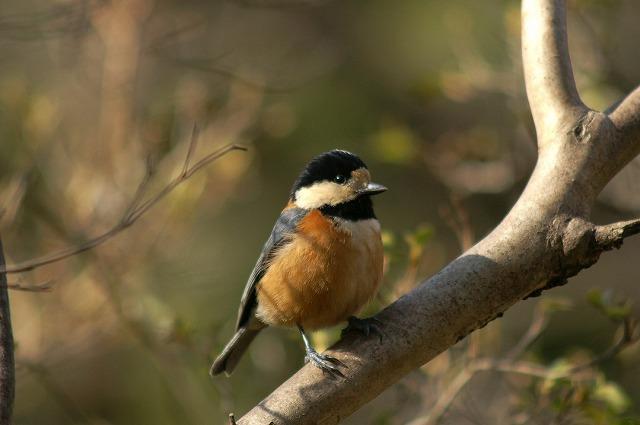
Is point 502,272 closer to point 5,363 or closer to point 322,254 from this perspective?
point 322,254

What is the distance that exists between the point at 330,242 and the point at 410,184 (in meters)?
6.25

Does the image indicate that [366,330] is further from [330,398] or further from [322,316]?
[322,316]

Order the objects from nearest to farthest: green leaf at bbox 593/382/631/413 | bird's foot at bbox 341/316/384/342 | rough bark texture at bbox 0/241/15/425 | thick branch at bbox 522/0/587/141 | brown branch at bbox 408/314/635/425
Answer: rough bark texture at bbox 0/241/15/425 → bird's foot at bbox 341/316/384/342 → thick branch at bbox 522/0/587/141 → green leaf at bbox 593/382/631/413 → brown branch at bbox 408/314/635/425

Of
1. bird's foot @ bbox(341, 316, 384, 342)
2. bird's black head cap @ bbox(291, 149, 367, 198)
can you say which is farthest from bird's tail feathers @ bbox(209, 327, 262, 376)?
bird's foot @ bbox(341, 316, 384, 342)

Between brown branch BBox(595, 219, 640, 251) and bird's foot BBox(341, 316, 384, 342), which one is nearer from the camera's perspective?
brown branch BBox(595, 219, 640, 251)

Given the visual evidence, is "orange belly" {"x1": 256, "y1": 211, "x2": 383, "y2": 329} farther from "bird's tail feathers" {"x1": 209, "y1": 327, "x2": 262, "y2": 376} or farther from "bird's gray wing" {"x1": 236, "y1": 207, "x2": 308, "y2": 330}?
"bird's tail feathers" {"x1": 209, "y1": 327, "x2": 262, "y2": 376}

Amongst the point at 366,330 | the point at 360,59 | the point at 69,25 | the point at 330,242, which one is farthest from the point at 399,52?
the point at 366,330

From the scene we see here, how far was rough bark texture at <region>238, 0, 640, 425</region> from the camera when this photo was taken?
109 inches

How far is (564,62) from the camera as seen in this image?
327 centimetres

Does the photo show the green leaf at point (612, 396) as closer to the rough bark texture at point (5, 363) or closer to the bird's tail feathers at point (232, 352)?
the bird's tail feathers at point (232, 352)

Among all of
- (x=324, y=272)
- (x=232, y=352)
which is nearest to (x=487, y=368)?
(x=324, y=272)

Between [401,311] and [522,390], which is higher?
[401,311]

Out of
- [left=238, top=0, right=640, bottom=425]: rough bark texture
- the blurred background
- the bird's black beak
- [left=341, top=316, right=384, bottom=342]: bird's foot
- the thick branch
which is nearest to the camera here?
[left=238, top=0, right=640, bottom=425]: rough bark texture

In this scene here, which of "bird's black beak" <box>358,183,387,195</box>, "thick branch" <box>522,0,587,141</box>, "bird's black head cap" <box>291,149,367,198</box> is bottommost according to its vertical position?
"bird's black beak" <box>358,183,387,195</box>
